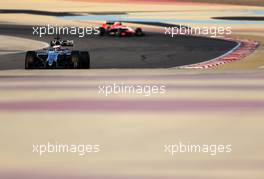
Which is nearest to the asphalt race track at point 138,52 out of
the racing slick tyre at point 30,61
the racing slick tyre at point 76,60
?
the racing slick tyre at point 30,61

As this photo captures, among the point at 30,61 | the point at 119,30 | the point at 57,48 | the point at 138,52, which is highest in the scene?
the point at 119,30

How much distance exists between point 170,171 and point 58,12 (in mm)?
55155

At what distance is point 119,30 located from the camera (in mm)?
43438

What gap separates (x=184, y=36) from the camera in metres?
44.6

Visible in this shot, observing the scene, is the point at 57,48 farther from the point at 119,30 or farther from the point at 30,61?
the point at 119,30

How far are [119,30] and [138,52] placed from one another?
43.4ft

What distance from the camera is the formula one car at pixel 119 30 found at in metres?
43.1

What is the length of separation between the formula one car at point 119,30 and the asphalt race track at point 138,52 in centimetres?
126

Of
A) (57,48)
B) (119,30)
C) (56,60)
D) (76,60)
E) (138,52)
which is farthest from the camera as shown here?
(119,30)

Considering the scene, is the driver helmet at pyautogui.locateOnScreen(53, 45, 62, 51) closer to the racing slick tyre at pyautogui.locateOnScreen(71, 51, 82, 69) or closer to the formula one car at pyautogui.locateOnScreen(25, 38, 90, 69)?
the formula one car at pyautogui.locateOnScreen(25, 38, 90, 69)

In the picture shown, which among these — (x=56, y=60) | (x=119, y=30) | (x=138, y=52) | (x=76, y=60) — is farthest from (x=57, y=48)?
(x=119, y=30)

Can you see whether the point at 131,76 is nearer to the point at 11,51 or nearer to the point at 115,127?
the point at 115,127

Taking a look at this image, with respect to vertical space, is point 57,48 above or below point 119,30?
below

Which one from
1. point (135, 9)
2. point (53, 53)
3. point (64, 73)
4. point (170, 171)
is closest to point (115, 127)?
point (170, 171)
